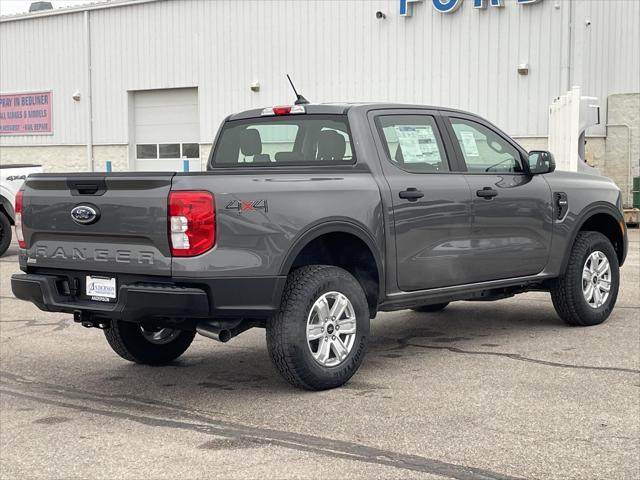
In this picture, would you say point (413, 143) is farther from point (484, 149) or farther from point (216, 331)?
point (216, 331)

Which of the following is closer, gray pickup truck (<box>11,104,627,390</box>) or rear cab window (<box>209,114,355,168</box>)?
gray pickup truck (<box>11,104,627,390</box>)

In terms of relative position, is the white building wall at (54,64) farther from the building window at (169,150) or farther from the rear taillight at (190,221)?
the rear taillight at (190,221)

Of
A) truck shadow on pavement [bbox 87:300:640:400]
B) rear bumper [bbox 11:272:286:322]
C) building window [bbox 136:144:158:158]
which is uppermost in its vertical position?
building window [bbox 136:144:158:158]

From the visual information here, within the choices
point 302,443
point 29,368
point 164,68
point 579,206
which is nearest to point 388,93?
point 164,68

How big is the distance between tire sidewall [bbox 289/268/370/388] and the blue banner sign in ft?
60.9

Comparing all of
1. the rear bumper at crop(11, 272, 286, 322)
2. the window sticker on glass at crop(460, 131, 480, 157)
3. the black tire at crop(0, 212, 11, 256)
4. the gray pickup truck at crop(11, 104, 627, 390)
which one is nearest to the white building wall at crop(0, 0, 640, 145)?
the black tire at crop(0, 212, 11, 256)

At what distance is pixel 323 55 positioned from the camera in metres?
27.1

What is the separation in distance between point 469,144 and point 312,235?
210cm

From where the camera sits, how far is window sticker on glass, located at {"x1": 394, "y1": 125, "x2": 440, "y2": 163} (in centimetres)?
710

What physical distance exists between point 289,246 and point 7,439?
1.92 meters

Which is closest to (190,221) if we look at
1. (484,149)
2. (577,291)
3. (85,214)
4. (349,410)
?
(85,214)

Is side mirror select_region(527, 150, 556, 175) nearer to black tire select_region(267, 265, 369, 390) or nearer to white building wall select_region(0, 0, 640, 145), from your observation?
black tire select_region(267, 265, 369, 390)

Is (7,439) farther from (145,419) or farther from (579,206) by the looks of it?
(579,206)

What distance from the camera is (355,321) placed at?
6363 mm
